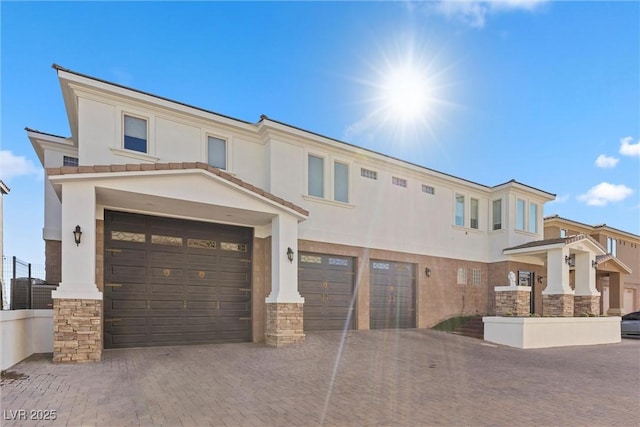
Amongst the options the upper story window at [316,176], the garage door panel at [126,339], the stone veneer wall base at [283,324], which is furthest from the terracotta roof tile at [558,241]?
the garage door panel at [126,339]

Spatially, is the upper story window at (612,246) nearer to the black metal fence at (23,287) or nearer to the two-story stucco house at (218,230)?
the two-story stucco house at (218,230)

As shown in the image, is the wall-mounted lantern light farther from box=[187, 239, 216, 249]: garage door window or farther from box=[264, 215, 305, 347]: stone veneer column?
box=[264, 215, 305, 347]: stone veneer column

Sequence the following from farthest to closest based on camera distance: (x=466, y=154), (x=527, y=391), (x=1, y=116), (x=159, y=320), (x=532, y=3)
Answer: (x=466, y=154), (x=532, y=3), (x=159, y=320), (x=1, y=116), (x=527, y=391)

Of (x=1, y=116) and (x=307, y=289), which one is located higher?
(x=1, y=116)

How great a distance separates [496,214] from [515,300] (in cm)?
615

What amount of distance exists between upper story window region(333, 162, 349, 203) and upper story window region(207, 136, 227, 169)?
4106 mm

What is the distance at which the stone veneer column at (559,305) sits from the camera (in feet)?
50.0

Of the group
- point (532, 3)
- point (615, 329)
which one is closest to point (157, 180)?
point (532, 3)

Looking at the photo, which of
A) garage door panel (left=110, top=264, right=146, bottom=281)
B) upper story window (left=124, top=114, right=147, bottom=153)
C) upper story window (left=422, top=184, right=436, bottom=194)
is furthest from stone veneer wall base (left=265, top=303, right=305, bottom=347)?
upper story window (left=422, top=184, right=436, bottom=194)

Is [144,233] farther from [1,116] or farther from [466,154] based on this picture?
[466,154]

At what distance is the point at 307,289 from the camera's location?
12.5 metres

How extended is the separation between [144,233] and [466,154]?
13.1 metres

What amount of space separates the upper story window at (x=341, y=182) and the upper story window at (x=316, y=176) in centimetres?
57

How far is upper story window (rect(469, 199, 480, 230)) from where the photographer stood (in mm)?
17906
